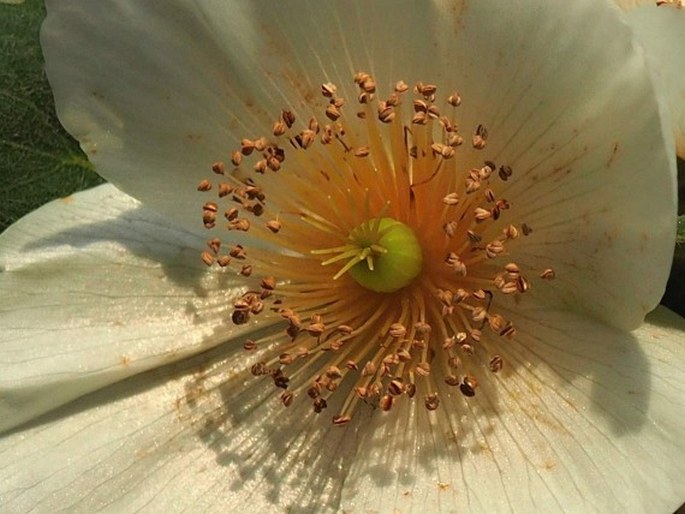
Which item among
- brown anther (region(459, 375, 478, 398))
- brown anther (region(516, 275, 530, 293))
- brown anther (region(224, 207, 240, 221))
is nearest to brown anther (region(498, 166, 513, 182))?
brown anther (region(516, 275, 530, 293))

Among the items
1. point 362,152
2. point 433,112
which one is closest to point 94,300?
point 362,152

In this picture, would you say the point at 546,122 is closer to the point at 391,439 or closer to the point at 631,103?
the point at 631,103

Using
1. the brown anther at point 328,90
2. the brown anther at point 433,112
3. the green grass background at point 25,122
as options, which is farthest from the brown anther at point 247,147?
the green grass background at point 25,122

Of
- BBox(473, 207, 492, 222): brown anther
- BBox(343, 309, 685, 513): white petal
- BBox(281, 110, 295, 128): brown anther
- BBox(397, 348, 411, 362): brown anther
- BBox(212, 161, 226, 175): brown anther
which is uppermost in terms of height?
BBox(281, 110, 295, 128): brown anther

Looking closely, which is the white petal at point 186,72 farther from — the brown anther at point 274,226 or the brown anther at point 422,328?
the brown anther at point 422,328

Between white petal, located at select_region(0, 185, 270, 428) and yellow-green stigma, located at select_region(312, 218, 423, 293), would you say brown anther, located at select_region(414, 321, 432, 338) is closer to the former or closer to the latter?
yellow-green stigma, located at select_region(312, 218, 423, 293)

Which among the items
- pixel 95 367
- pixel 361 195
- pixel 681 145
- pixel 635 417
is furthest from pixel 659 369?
pixel 95 367
